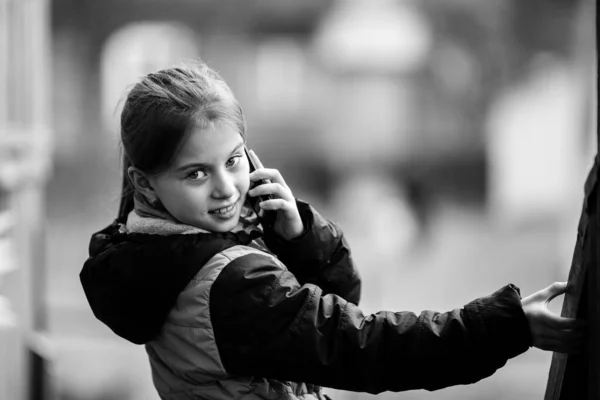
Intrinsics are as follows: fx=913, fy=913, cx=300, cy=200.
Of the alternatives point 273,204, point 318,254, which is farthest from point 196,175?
point 318,254

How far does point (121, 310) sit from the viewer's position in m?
1.25

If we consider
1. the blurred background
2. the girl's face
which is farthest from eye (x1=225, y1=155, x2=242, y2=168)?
the blurred background

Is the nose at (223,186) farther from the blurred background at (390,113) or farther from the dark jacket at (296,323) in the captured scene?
the blurred background at (390,113)

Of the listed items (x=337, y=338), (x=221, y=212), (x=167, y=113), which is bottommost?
(x=337, y=338)

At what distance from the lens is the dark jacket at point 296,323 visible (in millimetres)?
1129

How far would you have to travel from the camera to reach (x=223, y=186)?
4.02 ft

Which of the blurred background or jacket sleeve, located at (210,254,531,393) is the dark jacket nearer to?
jacket sleeve, located at (210,254,531,393)

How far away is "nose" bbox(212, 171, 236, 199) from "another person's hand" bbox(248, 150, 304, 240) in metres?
0.06

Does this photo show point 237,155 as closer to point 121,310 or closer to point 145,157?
point 145,157

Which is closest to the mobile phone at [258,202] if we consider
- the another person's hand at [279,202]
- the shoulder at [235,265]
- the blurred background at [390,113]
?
the another person's hand at [279,202]

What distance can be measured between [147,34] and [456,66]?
270 cm

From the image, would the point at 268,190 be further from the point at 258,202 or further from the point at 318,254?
the point at 318,254

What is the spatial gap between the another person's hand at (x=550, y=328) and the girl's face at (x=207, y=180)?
0.41 meters

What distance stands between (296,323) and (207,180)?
230 millimetres
